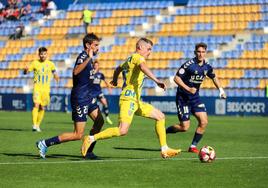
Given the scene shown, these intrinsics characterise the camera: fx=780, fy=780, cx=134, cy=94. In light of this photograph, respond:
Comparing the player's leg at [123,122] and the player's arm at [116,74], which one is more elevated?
the player's arm at [116,74]

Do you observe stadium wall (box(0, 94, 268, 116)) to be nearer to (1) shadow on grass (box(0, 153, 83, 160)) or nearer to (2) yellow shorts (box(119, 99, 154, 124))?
(1) shadow on grass (box(0, 153, 83, 160))

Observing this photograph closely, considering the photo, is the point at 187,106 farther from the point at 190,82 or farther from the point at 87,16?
the point at 87,16

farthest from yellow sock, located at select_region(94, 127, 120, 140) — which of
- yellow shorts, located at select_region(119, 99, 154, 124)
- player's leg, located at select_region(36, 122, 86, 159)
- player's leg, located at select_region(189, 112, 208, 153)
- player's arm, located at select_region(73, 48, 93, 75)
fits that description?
player's leg, located at select_region(189, 112, 208, 153)

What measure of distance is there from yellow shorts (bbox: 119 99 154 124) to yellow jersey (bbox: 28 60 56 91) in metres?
9.80

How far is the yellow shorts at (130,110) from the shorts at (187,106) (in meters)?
2.95

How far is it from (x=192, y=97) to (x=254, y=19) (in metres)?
25.3

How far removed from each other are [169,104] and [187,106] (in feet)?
66.1

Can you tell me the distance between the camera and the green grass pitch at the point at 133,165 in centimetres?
1085

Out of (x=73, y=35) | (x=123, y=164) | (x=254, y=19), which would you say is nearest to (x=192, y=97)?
(x=123, y=164)

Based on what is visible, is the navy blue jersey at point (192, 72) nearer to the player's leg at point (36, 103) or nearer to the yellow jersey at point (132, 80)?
the yellow jersey at point (132, 80)

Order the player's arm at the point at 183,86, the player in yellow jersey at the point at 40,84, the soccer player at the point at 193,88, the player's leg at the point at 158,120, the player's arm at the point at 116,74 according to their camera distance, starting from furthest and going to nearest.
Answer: the player in yellow jersey at the point at 40,84 → the soccer player at the point at 193,88 → the player's arm at the point at 183,86 → the player's arm at the point at 116,74 → the player's leg at the point at 158,120

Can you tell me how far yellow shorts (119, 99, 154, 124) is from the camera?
1390 centimetres

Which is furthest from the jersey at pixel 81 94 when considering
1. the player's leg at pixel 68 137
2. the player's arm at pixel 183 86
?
the player's arm at pixel 183 86

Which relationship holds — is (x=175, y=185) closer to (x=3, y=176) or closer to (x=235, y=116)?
(x=3, y=176)
